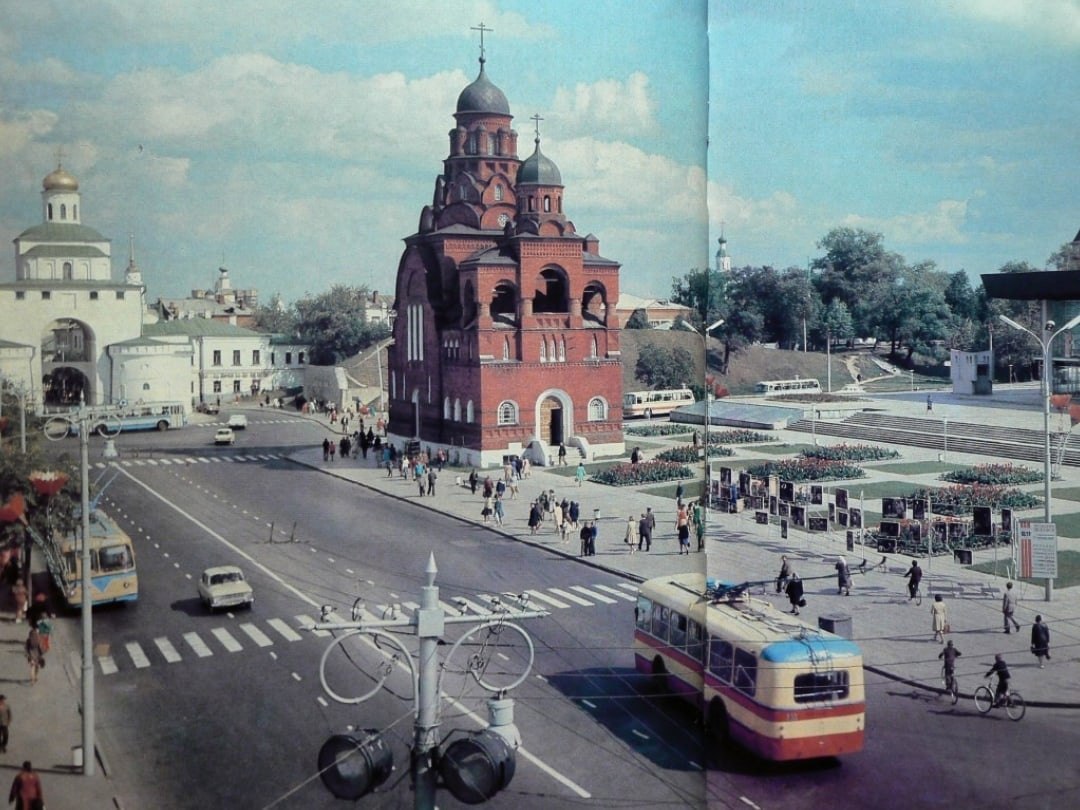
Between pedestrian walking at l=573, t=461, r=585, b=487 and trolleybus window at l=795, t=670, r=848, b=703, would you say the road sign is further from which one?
pedestrian walking at l=573, t=461, r=585, b=487

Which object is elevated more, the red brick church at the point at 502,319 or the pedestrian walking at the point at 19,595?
the red brick church at the point at 502,319

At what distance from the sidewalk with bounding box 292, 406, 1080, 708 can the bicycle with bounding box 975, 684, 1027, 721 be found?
22cm

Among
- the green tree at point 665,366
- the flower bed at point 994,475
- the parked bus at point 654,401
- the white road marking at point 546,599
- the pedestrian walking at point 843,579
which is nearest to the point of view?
the white road marking at point 546,599

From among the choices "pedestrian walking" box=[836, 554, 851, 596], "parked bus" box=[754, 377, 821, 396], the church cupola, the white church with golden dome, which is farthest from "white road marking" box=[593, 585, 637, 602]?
"parked bus" box=[754, 377, 821, 396]

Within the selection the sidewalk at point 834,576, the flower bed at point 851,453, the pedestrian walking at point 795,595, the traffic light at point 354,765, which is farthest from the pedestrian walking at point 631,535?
the flower bed at point 851,453

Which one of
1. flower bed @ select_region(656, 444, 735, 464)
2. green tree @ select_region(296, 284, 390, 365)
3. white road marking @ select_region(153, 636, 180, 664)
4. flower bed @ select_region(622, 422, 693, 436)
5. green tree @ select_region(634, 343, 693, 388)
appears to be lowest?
white road marking @ select_region(153, 636, 180, 664)

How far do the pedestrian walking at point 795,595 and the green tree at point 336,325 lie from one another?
6466 millimetres

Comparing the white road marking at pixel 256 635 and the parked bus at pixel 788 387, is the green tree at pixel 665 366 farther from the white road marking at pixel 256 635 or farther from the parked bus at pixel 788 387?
the parked bus at pixel 788 387

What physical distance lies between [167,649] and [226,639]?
290 mm

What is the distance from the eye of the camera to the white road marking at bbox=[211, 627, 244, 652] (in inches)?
230

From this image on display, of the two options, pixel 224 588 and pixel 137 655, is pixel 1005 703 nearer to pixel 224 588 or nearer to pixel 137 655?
pixel 224 588

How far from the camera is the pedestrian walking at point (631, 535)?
25.1ft

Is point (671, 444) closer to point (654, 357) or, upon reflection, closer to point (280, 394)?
point (654, 357)

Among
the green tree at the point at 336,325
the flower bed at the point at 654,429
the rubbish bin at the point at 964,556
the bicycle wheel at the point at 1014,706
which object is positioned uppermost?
the green tree at the point at 336,325
